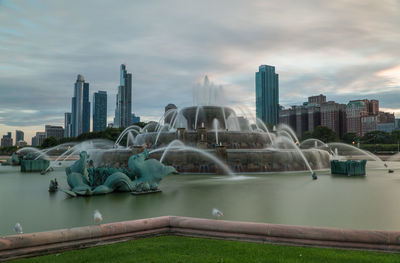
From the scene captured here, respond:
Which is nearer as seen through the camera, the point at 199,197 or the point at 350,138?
the point at 199,197

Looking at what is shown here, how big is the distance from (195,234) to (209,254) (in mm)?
1295

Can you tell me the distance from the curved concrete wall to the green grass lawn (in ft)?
0.74

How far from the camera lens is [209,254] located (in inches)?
224

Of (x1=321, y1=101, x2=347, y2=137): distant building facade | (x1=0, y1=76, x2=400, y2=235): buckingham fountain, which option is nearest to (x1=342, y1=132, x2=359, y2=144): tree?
(x1=321, y1=101, x2=347, y2=137): distant building facade

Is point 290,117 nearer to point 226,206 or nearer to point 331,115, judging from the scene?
point 331,115

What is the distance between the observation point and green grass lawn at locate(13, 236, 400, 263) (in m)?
5.43

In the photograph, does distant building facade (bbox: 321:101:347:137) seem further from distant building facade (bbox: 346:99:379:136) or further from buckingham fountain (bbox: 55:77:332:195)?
buckingham fountain (bbox: 55:77:332:195)

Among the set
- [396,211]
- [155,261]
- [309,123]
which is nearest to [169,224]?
[155,261]

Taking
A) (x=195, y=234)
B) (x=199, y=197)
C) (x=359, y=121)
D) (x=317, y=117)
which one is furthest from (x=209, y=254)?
(x=359, y=121)

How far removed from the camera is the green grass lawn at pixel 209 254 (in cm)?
543

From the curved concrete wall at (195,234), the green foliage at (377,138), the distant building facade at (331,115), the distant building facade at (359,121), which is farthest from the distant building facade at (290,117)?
the curved concrete wall at (195,234)

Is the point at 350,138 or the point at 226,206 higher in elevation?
the point at 350,138

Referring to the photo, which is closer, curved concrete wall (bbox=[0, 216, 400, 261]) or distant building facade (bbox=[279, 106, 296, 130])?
curved concrete wall (bbox=[0, 216, 400, 261])

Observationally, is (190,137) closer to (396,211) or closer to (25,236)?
(396,211)
